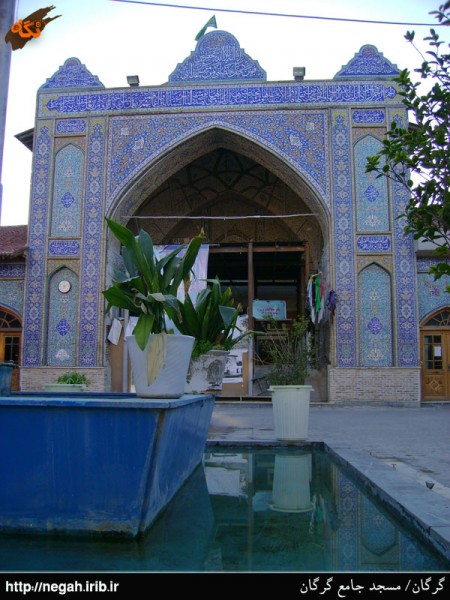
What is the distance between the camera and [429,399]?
13305 millimetres

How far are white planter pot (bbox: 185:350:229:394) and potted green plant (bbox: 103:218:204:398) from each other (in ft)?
3.32

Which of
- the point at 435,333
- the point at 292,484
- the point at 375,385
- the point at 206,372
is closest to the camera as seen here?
the point at 292,484

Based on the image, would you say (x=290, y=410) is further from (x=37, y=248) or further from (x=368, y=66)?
(x=368, y=66)

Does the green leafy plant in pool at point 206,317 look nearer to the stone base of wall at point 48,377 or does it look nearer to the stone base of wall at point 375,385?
the stone base of wall at point 375,385

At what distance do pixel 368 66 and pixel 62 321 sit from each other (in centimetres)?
935

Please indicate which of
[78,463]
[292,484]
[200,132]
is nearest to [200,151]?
[200,132]

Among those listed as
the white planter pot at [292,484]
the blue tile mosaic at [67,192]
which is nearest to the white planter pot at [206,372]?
the white planter pot at [292,484]

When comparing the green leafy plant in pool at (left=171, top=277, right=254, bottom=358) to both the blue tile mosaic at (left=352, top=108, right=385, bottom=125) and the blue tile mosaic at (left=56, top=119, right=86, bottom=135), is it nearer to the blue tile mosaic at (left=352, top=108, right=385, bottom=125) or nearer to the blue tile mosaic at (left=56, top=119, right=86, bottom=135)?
the blue tile mosaic at (left=352, top=108, right=385, bottom=125)

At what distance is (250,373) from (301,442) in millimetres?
7369

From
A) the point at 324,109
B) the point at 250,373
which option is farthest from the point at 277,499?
the point at 324,109

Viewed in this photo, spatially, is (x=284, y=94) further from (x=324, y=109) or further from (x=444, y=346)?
(x=444, y=346)

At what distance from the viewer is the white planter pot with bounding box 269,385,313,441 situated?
244 inches

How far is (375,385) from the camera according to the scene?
41.8 ft

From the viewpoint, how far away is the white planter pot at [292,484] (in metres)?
3.43
